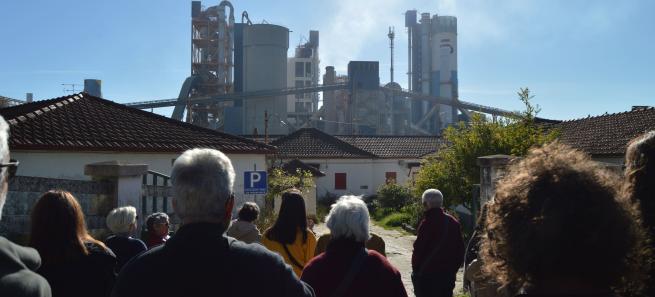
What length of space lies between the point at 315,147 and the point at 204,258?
136 ft

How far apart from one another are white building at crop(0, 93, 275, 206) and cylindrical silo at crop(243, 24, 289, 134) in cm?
3638

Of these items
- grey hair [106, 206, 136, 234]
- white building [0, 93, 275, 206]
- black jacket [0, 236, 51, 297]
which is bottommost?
grey hair [106, 206, 136, 234]

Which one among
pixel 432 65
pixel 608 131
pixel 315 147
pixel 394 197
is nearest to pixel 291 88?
pixel 315 147

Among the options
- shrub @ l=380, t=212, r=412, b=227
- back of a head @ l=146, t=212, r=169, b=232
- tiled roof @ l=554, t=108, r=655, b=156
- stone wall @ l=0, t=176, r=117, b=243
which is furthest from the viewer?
shrub @ l=380, t=212, r=412, b=227

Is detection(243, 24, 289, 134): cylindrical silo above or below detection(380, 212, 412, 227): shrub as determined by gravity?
above

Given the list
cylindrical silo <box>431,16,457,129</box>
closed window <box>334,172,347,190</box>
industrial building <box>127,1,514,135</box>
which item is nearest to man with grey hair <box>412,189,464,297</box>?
closed window <box>334,172,347,190</box>

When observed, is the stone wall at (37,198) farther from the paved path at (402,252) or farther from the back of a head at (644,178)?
the back of a head at (644,178)

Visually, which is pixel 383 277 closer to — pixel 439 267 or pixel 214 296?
pixel 214 296

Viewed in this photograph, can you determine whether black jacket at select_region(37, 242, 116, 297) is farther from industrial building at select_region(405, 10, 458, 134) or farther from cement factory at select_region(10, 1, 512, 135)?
industrial building at select_region(405, 10, 458, 134)

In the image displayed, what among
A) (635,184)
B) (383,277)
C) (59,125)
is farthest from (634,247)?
(59,125)

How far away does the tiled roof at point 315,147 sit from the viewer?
42.6 metres

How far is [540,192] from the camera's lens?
6.48 ft

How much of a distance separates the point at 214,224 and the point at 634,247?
1556 mm

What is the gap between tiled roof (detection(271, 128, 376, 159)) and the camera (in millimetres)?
42562
